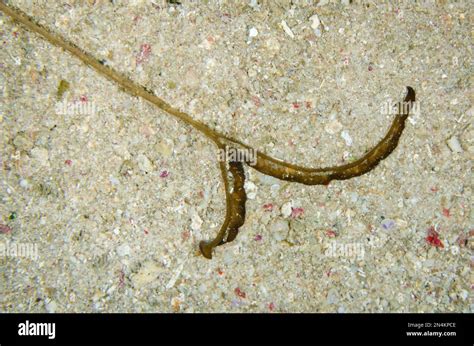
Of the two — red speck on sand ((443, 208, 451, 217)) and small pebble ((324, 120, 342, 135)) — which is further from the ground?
small pebble ((324, 120, 342, 135))

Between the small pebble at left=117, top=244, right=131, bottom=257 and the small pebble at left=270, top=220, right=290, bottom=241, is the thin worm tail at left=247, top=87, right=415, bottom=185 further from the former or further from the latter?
the small pebble at left=117, top=244, right=131, bottom=257

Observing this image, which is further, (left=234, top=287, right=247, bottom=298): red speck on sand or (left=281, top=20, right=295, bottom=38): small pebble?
(left=281, top=20, right=295, bottom=38): small pebble

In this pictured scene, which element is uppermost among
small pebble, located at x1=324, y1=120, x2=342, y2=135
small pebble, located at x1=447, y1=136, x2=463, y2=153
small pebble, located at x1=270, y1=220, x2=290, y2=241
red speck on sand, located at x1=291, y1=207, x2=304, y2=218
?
small pebble, located at x1=324, y1=120, x2=342, y2=135

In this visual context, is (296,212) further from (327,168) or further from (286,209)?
(327,168)

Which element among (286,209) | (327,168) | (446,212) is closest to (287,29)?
(327,168)

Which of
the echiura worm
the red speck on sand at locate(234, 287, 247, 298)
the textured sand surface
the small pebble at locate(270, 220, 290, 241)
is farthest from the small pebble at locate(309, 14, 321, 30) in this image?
the red speck on sand at locate(234, 287, 247, 298)

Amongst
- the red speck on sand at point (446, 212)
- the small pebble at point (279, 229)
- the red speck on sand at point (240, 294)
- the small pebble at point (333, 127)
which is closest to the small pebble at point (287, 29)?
the small pebble at point (333, 127)
